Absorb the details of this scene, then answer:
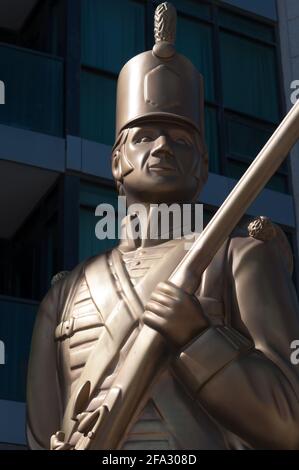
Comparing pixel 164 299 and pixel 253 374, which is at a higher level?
pixel 164 299

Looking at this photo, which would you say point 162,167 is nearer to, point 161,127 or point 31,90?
point 161,127

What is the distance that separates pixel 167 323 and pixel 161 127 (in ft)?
3.98

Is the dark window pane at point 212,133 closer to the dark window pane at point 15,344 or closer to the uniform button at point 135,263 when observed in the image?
the dark window pane at point 15,344

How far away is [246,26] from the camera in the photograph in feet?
46.0

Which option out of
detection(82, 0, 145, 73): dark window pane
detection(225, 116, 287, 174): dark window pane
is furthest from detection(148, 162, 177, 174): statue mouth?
detection(225, 116, 287, 174): dark window pane

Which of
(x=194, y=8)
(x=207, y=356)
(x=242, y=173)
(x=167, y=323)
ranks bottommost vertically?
(x=207, y=356)

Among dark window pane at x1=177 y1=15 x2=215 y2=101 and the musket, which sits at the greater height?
dark window pane at x1=177 y1=15 x2=215 y2=101

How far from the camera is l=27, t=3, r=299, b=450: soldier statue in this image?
500 centimetres

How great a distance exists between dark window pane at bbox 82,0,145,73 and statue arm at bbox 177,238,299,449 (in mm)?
7809

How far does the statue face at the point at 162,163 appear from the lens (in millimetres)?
5734

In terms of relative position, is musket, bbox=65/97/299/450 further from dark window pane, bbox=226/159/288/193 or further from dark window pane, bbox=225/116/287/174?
dark window pane, bbox=225/116/287/174

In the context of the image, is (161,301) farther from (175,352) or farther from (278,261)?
(278,261)

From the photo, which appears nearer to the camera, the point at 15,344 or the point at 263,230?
the point at 263,230

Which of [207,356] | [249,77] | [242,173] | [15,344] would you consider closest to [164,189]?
[207,356]
